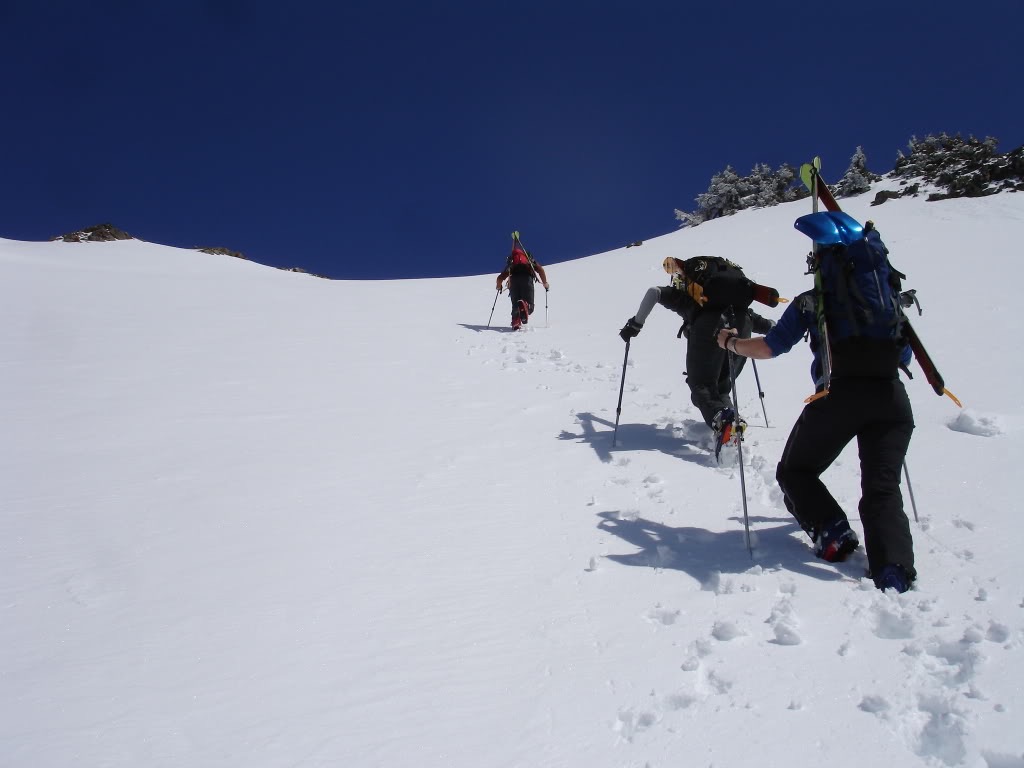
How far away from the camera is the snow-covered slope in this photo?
2.07m

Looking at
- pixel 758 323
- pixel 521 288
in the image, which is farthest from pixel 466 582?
pixel 521 288

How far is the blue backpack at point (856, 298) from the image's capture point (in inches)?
126

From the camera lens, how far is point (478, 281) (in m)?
18.5

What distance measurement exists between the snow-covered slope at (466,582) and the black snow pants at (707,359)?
0.49 meters

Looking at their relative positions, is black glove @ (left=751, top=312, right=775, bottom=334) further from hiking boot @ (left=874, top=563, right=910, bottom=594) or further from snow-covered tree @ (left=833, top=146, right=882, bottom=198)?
snow-covered tree @ (left=833, top=146, right=882, bottom=198)

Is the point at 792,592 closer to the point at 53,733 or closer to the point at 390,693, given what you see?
the point at 390,693

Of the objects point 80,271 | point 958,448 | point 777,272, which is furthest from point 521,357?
point 80,271

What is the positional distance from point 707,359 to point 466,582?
128 inches

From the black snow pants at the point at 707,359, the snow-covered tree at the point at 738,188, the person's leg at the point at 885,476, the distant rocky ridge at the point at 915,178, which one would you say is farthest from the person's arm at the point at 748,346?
the snow-covered tree at the point at 738,188

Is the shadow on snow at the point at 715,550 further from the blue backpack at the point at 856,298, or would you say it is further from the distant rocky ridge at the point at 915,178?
the distant rocky ridge at the point at 915,178

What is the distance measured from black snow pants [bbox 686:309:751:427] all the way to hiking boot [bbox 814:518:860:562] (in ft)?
6.85

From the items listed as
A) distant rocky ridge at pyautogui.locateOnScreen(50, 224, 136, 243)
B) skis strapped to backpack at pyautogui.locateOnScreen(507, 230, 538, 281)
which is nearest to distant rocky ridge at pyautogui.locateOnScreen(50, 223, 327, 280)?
distant rocky ridge at pyautogui.locateOnScreen(50, 224, 136, 243)

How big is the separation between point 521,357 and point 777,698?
6.63m

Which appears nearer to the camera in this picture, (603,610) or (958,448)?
(603,610)
